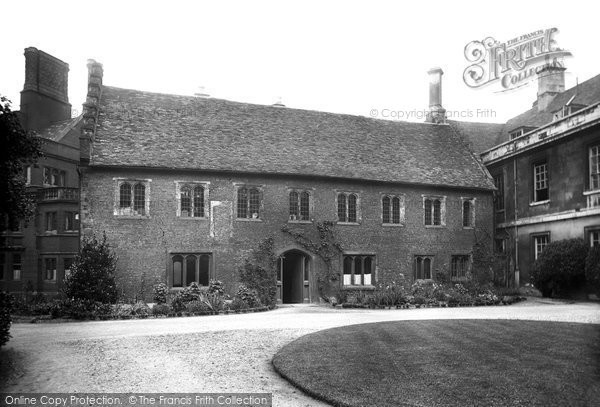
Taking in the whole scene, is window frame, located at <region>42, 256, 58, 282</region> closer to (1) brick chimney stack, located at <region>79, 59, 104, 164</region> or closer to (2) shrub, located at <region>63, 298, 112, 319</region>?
(1) brick chimney stack, located at <region>79, 59, 104, 164</region>

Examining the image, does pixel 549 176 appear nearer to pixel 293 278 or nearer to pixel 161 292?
pixel 293 278

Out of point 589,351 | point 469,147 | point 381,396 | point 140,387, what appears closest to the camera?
point 381,396

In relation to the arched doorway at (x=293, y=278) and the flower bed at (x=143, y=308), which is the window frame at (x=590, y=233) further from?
the flower bed at (x=143, y=308)

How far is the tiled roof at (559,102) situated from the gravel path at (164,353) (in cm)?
1424

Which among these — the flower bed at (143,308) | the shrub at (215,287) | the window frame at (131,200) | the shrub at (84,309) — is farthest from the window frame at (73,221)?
the shrub at (84,309)

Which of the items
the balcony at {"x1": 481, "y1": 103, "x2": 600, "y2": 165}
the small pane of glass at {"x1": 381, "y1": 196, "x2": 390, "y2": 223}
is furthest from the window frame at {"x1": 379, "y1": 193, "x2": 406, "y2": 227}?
the balcony at {"x1": 481, "y1": 103, "x2": 600, "y2": 165}

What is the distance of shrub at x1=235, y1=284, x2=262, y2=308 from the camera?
20391 millimetres

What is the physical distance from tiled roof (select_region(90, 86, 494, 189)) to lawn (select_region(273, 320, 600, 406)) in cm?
1357

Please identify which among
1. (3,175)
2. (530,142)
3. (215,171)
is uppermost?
(530,142)

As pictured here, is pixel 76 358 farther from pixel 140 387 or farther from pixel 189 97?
pixel 189 97

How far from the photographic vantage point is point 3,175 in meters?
9.93

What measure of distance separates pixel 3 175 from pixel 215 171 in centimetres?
1391

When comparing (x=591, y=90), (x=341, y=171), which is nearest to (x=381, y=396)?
(x=341, y=171)

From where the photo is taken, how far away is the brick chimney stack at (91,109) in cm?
2222
